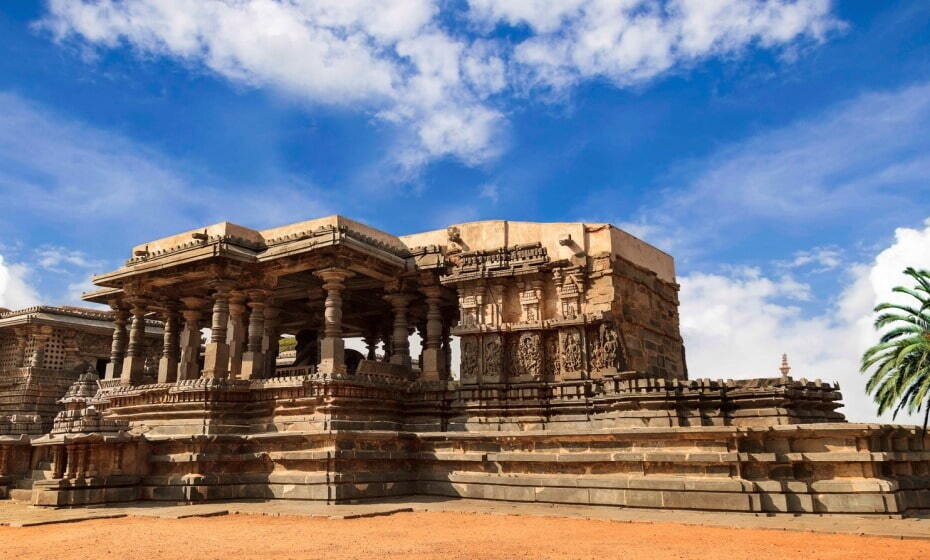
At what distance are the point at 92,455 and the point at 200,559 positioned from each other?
7.79 metres

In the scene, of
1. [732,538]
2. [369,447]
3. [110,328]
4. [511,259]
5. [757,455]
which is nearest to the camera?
[732,538]

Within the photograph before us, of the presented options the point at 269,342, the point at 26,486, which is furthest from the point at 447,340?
the point at 26,486

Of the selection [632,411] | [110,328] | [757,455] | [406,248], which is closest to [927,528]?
[757,455]

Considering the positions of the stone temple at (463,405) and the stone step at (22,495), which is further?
the stone step at (22,495)

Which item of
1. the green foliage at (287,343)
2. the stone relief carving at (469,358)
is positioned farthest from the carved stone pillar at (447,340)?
the green foliage at (287,343)

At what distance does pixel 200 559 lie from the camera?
848cm

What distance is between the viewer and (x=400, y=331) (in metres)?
19.9

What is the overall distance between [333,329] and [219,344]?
3.37 m

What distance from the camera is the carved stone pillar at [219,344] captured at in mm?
18141

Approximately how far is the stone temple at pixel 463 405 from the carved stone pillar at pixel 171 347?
13cm

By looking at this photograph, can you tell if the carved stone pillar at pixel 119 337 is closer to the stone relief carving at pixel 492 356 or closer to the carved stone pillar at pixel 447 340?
the carved stone pillar at pixel 447 340

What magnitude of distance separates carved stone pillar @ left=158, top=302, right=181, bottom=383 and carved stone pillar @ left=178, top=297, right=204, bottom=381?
0.64 meters

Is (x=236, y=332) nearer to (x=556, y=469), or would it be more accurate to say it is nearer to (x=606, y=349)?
(x=556, y=469)

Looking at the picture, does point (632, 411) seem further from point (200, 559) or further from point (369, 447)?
point (200, 559)
